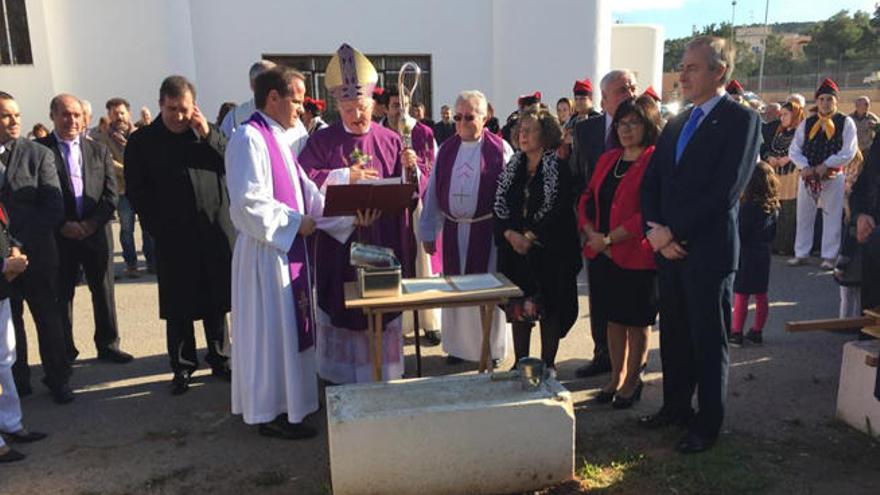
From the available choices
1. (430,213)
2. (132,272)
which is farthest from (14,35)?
(430,213)

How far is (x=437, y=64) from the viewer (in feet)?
51.1

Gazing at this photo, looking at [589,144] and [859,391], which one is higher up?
[589,144]

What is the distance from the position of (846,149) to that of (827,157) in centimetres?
21

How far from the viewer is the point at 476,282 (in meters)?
4.04

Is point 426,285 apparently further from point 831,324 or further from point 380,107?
point 380,107

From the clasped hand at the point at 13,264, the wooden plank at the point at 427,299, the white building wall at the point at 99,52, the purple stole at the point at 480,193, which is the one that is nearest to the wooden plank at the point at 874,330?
the wooden plank at the point at 427,299

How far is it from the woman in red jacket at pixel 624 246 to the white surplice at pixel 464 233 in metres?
0.88

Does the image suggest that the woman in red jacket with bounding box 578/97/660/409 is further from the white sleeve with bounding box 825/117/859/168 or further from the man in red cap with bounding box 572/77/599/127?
the white sleeve with bounding box 825/117/859/168

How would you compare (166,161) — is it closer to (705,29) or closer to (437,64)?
(437,64)

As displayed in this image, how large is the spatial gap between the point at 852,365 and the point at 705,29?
69144 millimetres

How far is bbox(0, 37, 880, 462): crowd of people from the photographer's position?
370 cm

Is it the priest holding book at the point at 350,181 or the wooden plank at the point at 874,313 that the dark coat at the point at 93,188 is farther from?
the wooden plank at the point at 874,313

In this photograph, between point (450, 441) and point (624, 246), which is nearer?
point (450, 441)

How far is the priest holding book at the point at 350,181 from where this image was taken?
4.52m
